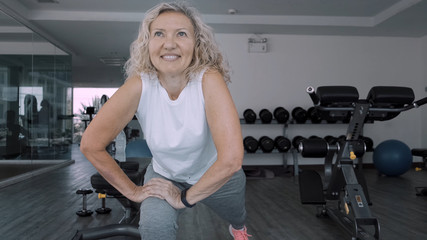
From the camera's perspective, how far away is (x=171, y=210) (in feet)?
2.89

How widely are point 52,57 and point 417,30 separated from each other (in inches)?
223

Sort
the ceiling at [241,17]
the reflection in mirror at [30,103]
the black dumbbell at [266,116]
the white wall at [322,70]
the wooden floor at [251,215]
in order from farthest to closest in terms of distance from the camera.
Result: the white wall at [322,70]
the black dumbbell at [266,116]
the ceiling at [241,17]
the reflection in mirror at [30,103]
the wooden floor at [251,215]

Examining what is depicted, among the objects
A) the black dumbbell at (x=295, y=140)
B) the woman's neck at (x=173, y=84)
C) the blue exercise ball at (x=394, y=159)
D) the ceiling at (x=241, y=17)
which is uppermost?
the ceiling at (x=241, y=17)

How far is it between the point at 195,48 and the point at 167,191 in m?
0.42

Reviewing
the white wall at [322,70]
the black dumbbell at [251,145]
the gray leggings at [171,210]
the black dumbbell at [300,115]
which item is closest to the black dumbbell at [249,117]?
the black dumbbell at [251,145]

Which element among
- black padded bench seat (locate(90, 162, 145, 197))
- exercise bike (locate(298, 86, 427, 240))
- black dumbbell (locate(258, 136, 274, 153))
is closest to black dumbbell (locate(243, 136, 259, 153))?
black dumbbell (locate(258, 136, 274, 153))

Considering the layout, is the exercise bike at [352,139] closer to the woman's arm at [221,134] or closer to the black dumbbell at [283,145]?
the woman's arm at [221,134]

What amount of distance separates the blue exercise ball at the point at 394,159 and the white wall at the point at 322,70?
0.94 metres

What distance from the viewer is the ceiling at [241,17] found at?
402 centimetres

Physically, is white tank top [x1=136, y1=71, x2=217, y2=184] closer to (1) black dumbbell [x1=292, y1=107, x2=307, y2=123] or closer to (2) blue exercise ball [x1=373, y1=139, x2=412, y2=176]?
(1) black dumbbell [x1=292, y1=107, x2=307, y2=123]

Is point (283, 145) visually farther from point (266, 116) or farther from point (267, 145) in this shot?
point (266, 116)

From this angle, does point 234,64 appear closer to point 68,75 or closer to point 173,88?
point 68,75

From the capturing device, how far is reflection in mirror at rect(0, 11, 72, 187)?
3480mm

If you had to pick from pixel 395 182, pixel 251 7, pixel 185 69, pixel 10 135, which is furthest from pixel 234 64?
pixel 185 69
